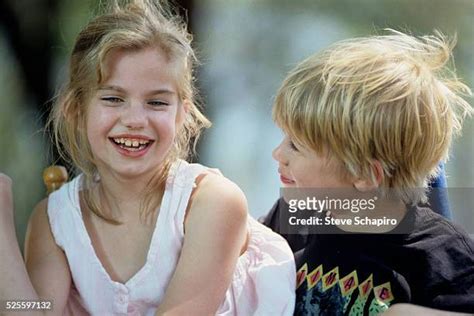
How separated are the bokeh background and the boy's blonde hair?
0.04 metres

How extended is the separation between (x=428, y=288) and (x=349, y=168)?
1.03 feet

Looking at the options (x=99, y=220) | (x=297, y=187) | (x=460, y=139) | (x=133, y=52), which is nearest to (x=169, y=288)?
(x=99, y=220)

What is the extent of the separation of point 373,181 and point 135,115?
0.55 meters

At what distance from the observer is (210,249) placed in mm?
1921

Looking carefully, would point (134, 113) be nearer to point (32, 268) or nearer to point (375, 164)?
point (32, 268)

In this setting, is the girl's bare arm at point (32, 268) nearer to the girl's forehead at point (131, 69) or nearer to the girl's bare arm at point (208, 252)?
the girl's bare arm at point (208, 252)

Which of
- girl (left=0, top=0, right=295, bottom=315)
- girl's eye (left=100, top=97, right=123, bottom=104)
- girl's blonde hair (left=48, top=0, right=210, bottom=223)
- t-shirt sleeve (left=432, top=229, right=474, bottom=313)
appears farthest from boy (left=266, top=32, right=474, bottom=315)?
girl's eye (left=100, top=97, right=123, bottom=104)

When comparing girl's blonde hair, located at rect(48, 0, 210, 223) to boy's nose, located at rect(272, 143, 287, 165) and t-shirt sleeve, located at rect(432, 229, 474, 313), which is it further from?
t-shirt sleeve, located at rect(432, 229, 474, 313)

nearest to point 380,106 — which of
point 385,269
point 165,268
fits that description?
point 385,269

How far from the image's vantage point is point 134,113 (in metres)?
1.94

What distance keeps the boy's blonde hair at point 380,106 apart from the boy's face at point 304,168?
20 mm

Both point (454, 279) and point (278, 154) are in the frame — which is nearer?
point (454, 279)

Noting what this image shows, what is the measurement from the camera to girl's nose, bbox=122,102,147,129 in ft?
6.35

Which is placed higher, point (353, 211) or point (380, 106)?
point (380, 106)
